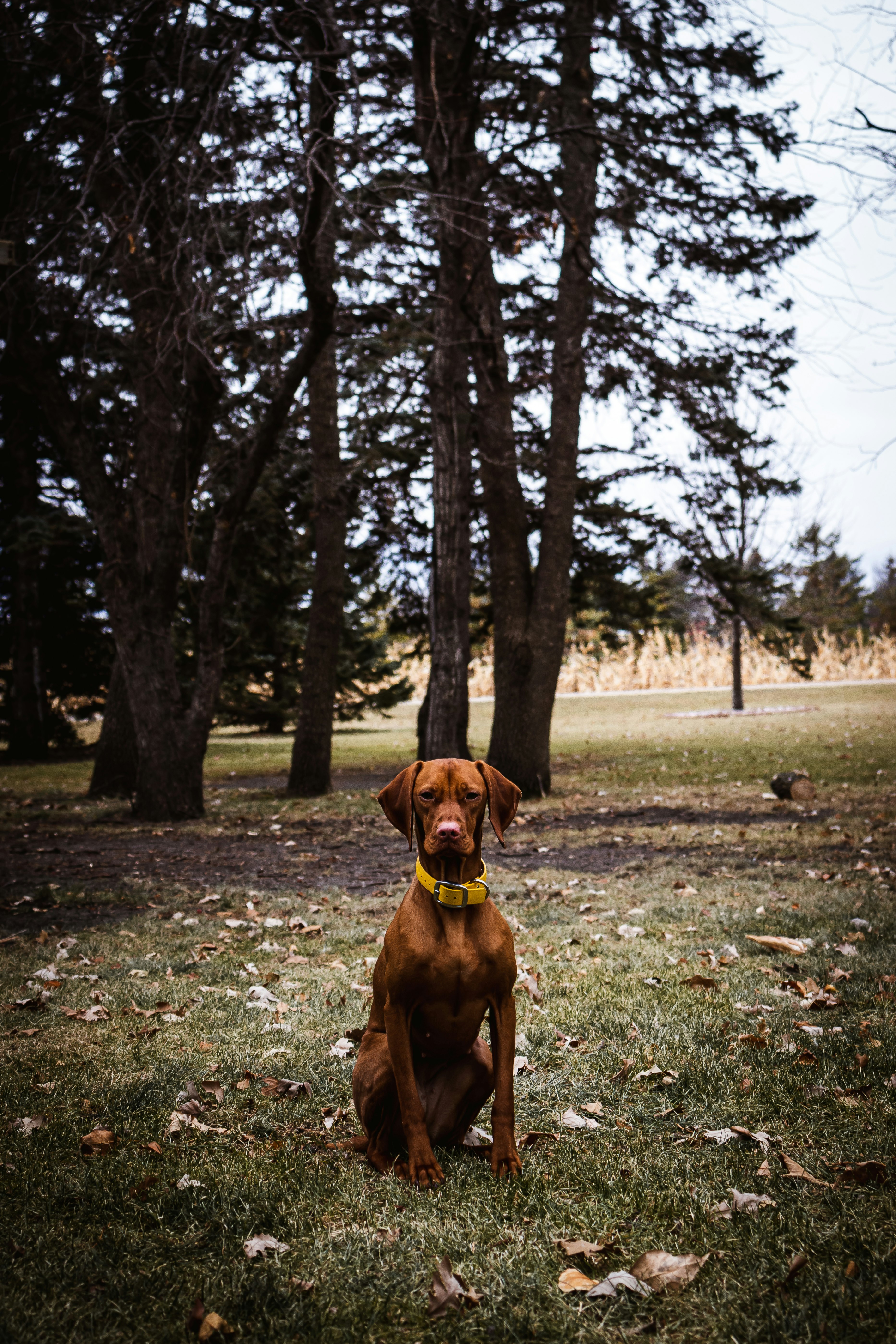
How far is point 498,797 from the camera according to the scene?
288 cm

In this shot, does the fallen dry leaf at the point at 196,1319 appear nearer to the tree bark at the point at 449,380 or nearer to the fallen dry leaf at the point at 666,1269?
the fallen dry leaf at the point at 666,1269

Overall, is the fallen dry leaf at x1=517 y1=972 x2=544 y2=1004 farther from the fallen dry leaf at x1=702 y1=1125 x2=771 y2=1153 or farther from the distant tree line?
the distant tree line

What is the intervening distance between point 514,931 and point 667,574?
17.0 meters

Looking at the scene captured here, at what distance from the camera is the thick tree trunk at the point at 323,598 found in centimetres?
1272

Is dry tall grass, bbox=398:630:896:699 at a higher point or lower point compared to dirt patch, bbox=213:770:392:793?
higher

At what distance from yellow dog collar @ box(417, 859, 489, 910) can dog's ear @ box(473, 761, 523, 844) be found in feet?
0.57

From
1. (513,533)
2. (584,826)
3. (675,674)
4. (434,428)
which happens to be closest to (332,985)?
(584,826)

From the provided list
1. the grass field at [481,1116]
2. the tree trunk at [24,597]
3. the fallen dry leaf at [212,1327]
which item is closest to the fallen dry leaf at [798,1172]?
the grass field at [481,1116]

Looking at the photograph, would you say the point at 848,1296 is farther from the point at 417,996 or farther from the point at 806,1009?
the point at 806,1009

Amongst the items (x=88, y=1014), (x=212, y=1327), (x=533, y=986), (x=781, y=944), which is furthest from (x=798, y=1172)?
(x=88, y=1014)

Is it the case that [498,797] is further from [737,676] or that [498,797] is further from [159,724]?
[737,676]

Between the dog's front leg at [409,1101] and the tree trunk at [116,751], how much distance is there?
37.1 ft

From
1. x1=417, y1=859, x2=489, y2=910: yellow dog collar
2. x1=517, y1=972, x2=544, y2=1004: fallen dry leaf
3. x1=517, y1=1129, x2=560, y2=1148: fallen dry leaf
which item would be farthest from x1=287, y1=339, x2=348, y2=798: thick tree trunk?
x1=417, y1=859, x2=489, y2=910: yellow dog collar

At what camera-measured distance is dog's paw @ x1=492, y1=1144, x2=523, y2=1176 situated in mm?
2768
